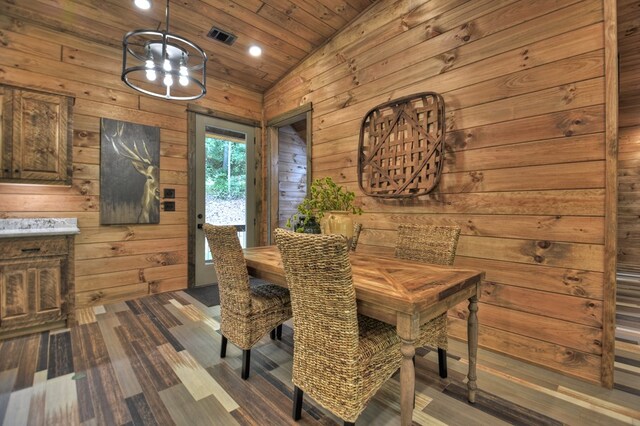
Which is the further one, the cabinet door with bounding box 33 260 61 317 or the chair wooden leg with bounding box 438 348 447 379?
the cabinet door with bounding box 33 260 61 317

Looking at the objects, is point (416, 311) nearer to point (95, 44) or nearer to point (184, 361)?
point (184, 361)

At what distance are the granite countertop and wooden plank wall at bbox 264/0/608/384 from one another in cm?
306

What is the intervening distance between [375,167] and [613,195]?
5.56ft

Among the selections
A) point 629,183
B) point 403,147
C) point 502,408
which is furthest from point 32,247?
point 629,183

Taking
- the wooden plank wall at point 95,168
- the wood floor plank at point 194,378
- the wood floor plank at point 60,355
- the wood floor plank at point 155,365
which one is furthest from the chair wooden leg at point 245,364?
the wooden plank wall at point 95,168

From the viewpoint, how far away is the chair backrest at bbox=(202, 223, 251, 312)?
1832 mm

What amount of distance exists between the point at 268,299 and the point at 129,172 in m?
2.49

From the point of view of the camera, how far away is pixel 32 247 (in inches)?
96.0

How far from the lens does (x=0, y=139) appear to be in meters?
2.43

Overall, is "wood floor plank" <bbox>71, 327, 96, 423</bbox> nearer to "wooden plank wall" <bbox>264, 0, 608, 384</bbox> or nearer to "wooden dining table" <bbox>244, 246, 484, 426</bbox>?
"wooden dining table" <bbox>244, 246, 484, 426</bbox>

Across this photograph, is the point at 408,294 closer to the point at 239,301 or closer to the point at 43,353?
the point at 239,301

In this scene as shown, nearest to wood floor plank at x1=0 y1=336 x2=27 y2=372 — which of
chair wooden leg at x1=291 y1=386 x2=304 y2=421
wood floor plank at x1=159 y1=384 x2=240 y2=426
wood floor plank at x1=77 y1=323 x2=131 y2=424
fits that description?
wood floor plank at x1=77 y1=323 x2=131 y2=424

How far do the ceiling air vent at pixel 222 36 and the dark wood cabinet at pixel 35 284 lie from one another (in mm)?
2495

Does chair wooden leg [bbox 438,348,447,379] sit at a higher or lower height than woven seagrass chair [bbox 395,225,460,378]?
lower
